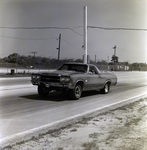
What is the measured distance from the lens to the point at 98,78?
456 inches

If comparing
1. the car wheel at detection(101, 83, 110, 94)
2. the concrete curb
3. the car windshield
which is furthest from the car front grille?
the car wheel at detection(101, 83, 110, 94)

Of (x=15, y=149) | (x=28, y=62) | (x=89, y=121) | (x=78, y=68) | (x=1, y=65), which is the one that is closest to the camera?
(x=15, y=149)

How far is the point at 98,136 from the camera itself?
4.88 m

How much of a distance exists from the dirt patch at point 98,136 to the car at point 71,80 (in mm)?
3072

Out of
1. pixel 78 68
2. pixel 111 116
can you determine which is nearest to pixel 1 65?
pixel 78 68

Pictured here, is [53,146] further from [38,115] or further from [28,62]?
[28,62]

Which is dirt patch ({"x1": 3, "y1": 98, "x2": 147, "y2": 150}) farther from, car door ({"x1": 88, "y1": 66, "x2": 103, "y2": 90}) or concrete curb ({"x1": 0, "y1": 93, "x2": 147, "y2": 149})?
car door ({"x1": 88, "y1": 66, "x2": 103, "y2": 90})

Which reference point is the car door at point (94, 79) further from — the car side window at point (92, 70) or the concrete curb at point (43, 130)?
the concrete curb at point (43, 130)

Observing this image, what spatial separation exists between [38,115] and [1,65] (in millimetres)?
27742

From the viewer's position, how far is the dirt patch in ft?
13.8

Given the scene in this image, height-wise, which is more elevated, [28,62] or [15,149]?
[28,62]

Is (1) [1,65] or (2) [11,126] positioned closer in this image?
(2) [11,126]

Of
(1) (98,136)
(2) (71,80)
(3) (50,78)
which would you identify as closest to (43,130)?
(1) (98,136)

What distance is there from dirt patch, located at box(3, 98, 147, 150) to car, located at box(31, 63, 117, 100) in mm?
3072
